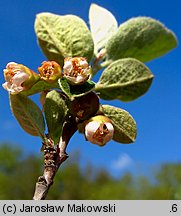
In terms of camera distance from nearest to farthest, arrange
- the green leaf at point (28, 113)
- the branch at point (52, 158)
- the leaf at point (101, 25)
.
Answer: the branch at point (52, 158) → the green leaf at point (28, 113) → the leaf at point (101, 25)

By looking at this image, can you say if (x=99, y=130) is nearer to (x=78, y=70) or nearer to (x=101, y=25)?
(x=78, y=70)

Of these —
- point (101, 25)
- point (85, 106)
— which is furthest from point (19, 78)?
point (101, 25)

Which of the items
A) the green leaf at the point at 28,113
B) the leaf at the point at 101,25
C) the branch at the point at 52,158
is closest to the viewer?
the branch at the point at 52,158

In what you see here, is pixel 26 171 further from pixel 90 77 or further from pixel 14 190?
pixel 90 77

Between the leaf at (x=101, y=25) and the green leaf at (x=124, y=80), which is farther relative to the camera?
the leaf at (x=101, y=25)

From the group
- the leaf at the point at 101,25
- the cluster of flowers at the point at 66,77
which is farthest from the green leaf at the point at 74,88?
the leaf at the point at 101,25

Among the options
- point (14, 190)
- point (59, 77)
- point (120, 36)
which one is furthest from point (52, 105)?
point (14, 190)

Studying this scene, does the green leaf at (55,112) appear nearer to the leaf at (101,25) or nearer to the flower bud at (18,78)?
the flower bud at (18,78)
